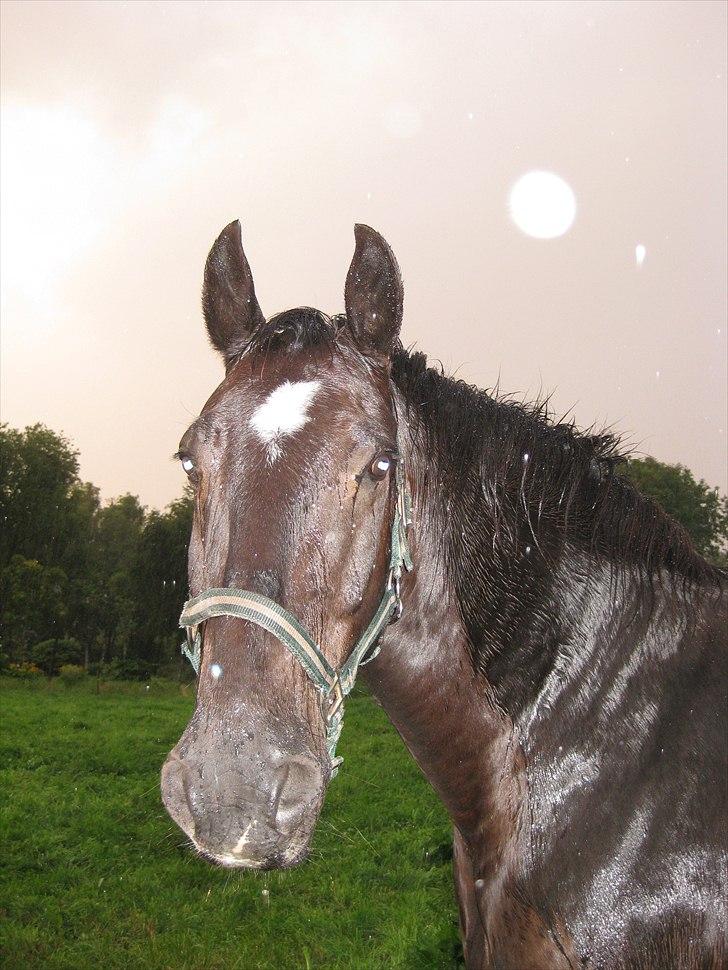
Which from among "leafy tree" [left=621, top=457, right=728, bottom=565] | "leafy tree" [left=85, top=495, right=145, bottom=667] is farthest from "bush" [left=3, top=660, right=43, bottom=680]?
"leafy tree" [left=621, top=457, right=728, bottom=565]

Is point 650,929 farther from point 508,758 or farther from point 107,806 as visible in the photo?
point 107,806

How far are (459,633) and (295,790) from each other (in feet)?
3.27

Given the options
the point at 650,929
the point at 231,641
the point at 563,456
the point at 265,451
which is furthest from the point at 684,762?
the point at 265,451

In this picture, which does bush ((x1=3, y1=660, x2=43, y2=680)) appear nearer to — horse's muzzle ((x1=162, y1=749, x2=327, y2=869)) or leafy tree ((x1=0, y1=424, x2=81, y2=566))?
leafy tree ((x1=0, y1=424, x2=81, y2=566))

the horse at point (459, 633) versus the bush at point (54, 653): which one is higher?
the horse at point (459, 633)

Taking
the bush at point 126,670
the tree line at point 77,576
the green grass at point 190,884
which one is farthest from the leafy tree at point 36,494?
the green grass at point 190,884

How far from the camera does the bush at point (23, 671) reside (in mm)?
23203

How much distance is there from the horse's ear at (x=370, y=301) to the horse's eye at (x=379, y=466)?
54 centimetres

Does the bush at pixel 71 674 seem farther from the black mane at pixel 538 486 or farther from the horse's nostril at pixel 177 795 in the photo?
the horse's nostril at pixel 177 795

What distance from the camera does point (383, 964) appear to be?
5871 mm

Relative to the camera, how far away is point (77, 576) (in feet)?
88.8

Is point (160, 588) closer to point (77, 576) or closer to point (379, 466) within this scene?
point (77, 576)

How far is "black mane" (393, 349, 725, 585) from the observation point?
262 centimetres

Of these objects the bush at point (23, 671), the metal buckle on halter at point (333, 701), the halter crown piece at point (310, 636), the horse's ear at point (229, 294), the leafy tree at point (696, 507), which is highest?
the leafy tree at point (696, 507)
